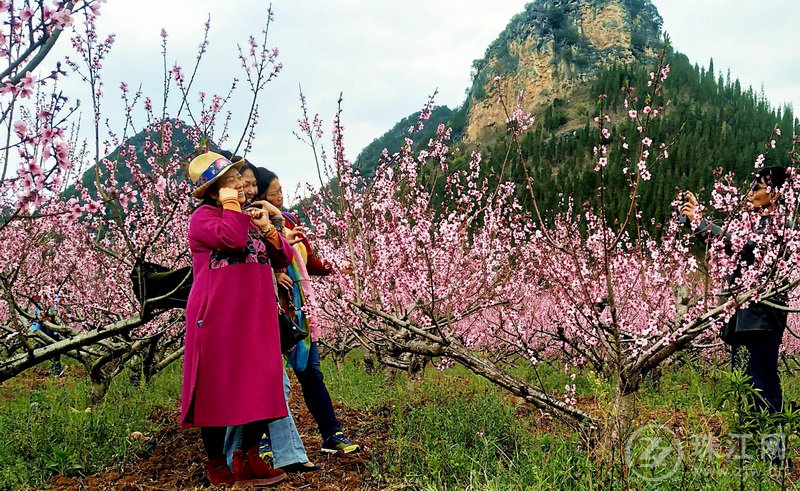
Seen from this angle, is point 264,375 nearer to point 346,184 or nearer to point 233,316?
point 233,316

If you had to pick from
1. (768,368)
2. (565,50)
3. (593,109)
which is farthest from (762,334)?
(565,50)

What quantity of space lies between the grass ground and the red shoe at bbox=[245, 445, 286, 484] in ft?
0.29

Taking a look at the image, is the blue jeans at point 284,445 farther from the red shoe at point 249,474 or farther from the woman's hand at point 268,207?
the woman's hand at point 268,207

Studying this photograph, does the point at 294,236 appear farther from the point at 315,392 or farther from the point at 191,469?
the point at 191,469

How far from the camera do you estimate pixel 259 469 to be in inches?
113

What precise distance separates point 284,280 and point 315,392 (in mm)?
720

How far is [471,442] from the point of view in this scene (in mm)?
3613

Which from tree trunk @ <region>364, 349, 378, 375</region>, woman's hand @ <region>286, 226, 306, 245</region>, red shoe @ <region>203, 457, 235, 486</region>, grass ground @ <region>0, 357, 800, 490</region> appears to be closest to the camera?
grass ground @ <region>0, 357, 800, 490</region>

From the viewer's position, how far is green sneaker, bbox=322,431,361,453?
3.40 meters

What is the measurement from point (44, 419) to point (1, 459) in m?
0.63

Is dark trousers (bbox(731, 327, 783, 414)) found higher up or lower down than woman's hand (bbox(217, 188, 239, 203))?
lower down

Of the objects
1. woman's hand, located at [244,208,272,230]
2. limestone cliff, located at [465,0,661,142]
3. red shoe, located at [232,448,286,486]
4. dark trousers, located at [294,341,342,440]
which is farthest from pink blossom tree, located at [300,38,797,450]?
limestone cliff, located at [465,0,661,142]

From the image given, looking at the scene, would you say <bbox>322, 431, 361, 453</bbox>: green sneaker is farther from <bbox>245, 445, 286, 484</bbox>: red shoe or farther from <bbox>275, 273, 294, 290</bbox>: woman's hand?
<bbox>275, 273, 294, 290</bbox>: woman's hand

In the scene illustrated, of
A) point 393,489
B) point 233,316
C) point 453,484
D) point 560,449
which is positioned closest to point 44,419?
point 233,316
